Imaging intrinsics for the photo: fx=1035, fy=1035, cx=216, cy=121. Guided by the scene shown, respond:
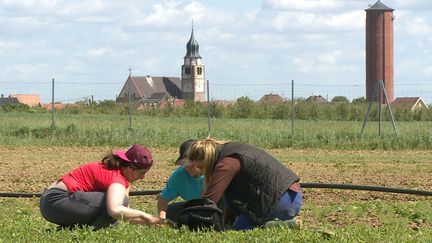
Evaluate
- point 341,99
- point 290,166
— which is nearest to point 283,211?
point 290,166

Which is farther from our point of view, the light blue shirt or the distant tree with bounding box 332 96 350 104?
the distant tree with bounding box 332 96 350 104

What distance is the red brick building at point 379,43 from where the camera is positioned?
328ft

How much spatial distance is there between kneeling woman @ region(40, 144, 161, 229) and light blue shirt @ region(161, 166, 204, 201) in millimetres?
Result: 457

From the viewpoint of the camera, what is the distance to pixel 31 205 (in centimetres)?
1273

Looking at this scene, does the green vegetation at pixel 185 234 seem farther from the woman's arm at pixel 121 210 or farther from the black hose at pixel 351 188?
the black hose at pixel 351 188

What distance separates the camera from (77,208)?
8570mm

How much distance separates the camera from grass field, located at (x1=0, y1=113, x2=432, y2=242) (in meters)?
7.96

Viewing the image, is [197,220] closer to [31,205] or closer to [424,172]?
[31,205]

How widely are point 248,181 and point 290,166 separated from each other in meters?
9.69

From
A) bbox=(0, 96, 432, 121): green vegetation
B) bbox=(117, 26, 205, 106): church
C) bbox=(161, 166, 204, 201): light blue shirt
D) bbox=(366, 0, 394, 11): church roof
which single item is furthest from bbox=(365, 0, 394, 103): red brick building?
bbox=(161, 166, 204, 201): light blue shirt

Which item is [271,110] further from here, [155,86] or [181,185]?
[155,86]

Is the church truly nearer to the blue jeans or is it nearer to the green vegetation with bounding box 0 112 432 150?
the green vegetation with bounding box 0 112 432 150

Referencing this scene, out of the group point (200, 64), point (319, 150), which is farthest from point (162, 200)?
point (200, 64)

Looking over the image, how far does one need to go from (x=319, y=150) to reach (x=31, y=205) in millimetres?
11707
